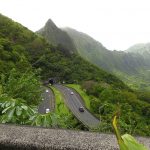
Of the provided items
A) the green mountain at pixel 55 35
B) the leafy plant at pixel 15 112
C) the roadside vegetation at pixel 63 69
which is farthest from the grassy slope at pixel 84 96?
the green mountain at pixel 55 35

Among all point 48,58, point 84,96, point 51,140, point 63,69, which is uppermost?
point 48,58

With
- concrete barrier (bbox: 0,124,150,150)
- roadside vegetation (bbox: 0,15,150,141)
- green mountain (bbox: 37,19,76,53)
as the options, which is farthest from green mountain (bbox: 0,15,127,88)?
concrete barrier (bbox: 0,124,150,150)

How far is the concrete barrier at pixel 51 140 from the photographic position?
4379 mm

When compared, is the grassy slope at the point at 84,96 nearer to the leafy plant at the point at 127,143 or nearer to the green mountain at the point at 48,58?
the green mountain at the point at 48,58

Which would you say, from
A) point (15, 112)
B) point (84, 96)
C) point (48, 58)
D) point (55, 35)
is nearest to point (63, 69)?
point (48, 58)

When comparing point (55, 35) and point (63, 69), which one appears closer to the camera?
point (63, 69)

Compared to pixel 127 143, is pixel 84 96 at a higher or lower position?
lower

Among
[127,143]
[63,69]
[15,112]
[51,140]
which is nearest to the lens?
[127,143]

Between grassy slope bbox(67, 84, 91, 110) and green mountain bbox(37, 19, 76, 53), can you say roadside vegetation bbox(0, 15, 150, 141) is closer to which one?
grassy slope bbox(67, 84, 91, 110)

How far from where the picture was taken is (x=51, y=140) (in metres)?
4.54

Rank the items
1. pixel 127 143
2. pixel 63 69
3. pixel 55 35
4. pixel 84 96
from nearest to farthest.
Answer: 1. pixel 127 143
2. pixel 84 96
3. pixel 63 69
4. pixel 55 35

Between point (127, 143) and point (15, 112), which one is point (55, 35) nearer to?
point (15, 112)

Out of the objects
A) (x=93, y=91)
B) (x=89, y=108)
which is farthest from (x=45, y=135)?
(x=93, y=91)

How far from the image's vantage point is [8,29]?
108000mm
